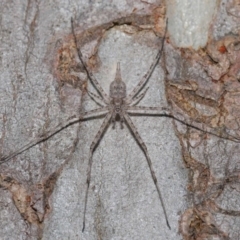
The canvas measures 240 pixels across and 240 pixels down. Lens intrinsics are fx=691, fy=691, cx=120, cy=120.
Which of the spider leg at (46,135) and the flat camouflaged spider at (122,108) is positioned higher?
the flat camouflaged spider at (122,108)

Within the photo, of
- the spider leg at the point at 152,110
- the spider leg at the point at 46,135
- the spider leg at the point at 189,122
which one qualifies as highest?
the spider leg at the point at 152,110

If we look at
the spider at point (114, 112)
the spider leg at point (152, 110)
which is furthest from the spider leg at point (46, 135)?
the spider leg at point (152, 110)

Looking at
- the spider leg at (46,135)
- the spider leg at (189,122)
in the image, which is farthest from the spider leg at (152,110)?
the spider leg at (46,135)

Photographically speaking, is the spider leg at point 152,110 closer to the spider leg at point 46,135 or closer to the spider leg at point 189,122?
the spider leg at point 189,122

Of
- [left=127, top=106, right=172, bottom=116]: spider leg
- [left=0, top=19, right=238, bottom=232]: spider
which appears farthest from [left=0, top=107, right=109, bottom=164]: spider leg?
[left=127, top=106, right=172, bottom=116]: spider leg

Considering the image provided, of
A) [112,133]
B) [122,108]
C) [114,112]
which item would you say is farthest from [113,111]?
[112,133]

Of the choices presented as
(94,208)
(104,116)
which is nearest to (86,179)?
(94,208)

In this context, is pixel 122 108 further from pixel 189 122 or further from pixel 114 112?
pixel 189 122

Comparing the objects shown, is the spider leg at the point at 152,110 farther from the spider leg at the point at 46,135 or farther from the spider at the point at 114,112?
the spider leg at the point at 46,135

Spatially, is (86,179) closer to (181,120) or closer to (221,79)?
(181,120)
